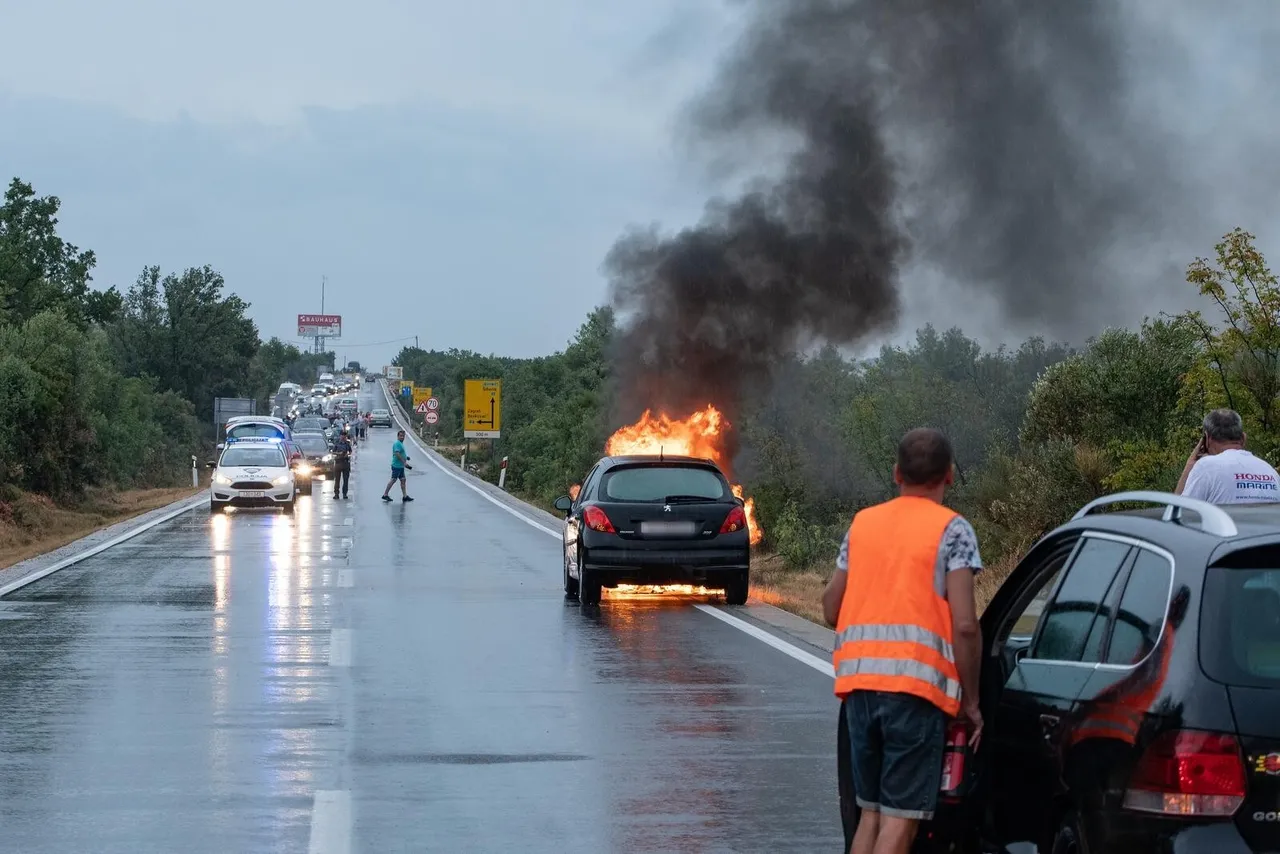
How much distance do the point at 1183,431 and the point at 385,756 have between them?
562 inches

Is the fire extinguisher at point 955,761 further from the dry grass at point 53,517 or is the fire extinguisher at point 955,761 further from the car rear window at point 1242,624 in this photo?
the dry grass at point 53,517

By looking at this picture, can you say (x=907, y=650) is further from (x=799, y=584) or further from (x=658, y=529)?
(x=799, y=584)

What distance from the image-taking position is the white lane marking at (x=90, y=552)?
19.7 m

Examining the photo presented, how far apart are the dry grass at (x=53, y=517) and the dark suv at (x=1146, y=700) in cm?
3040

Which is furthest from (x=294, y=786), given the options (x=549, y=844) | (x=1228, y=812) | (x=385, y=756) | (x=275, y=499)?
(x=275, y=499)

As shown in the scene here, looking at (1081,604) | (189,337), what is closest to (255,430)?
(1081,604)

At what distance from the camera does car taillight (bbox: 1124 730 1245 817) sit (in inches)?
176

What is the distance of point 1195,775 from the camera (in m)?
4.48

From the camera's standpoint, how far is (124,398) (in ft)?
270

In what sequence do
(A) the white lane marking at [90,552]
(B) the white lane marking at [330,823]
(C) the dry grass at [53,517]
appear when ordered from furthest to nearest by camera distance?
(C) the dry grass at [53,517] → (A) the white lane marking at [90,552] → (B) the white lane marking at [330,823]

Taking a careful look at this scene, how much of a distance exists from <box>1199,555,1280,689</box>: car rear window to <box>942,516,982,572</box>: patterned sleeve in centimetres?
93

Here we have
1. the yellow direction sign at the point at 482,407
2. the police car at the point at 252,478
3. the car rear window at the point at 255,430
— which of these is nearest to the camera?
the police car at the point at 252,478

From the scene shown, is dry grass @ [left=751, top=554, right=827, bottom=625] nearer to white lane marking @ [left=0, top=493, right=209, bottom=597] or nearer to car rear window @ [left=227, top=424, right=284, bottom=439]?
white lane marking @ [left=0, top=493, right=209, bottom=597]

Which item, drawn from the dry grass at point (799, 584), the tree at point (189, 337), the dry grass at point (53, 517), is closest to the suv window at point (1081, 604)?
the dry grass at point (799, 584)
